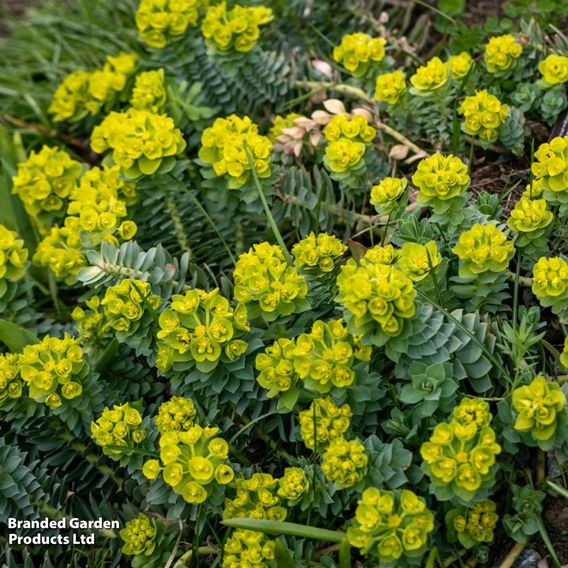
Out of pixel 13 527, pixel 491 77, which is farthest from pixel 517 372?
pixel 13 527

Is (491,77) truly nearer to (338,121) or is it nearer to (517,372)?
(338,121)

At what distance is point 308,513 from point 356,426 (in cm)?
25

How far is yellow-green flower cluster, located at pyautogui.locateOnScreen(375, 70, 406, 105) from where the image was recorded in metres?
2.52

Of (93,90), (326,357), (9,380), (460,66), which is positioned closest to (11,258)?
(9,380)

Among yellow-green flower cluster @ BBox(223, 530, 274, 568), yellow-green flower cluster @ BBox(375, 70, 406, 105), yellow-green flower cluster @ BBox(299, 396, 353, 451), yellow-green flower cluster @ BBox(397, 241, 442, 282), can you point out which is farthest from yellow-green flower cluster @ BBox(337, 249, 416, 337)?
yellow-green flower cluster @ BBox(375, 70, 406, 105)

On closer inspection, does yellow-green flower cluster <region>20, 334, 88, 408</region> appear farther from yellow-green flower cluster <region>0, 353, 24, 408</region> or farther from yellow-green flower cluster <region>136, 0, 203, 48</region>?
yellow-green flower cluster <region>136, 0, 203, 48</region>

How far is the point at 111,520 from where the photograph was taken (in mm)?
2264

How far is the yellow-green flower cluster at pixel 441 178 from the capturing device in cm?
206

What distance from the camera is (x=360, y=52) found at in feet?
A: 8.63

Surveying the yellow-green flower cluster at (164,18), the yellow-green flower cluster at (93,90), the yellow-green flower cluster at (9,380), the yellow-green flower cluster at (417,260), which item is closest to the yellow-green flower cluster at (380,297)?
the yellow-green flower cluster at (417,260)

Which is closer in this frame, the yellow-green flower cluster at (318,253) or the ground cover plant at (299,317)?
the ground cover plant at (299,317)

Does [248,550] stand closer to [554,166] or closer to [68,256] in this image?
[68,256]

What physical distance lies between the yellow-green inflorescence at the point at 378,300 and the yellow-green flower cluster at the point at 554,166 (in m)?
0.48

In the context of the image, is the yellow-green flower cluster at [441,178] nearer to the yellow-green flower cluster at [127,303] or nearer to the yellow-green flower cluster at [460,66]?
the yellow-green flower cluster at [460,66]
